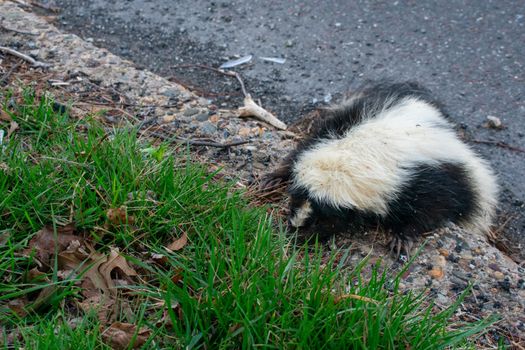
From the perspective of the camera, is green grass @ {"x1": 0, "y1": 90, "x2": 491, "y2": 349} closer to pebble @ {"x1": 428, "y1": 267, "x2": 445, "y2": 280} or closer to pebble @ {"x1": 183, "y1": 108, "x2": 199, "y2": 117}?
pebble @ {"x1": 428, "y1": 267, "x2": 445, "y2": 280}

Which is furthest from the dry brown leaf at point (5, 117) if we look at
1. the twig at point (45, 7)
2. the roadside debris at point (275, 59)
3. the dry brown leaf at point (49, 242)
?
the twig at point (45, 7)

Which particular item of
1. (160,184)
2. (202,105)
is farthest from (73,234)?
(202,105)

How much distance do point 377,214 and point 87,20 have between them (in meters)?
3.09

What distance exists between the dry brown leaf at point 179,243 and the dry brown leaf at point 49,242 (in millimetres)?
349

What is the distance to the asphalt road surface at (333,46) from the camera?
4.10 meters

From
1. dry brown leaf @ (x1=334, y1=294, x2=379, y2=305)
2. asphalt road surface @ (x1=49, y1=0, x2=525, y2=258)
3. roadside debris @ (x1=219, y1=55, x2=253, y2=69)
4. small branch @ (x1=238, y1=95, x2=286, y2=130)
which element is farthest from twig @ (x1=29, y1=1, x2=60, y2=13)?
dry brown leaf @ (x1=334, y1=294, x2=379, y2=305)

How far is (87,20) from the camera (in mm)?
4832

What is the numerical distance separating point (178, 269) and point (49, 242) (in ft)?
1.70

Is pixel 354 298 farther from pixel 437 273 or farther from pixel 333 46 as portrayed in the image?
pixel 333 46

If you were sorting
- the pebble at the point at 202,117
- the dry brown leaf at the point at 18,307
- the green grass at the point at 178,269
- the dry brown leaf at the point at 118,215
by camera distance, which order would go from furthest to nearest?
the pebble at the point at 202,117
the dry brown leaf at the point at 118,215
the dry brown leaf at the point at 18,307
the green grass at the point at 178,269

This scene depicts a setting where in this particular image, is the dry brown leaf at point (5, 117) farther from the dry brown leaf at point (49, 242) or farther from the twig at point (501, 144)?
the twig at point (501, 144)

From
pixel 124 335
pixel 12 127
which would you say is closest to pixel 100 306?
pixel 124 335

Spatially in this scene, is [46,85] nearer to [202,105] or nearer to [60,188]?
[202,105]

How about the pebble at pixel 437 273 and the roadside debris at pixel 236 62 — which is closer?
the pebble at pixel 437 273
